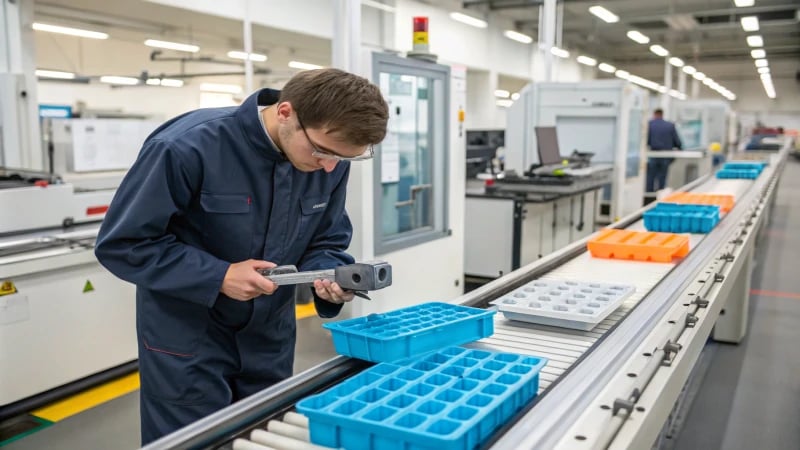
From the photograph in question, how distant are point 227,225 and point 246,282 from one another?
0.58ft

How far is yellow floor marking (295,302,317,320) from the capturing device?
14.3 ft

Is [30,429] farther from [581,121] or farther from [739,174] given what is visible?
[739,174]

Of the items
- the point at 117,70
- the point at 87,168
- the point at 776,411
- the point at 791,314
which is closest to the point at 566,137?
the point at 791,314

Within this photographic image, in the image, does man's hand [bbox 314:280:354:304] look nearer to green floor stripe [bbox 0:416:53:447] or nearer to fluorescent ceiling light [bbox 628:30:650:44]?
green floor stripe [bbox 0:416:53:447]

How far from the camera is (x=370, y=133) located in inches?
51.7

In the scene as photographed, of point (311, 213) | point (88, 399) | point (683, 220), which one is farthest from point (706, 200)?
point (88, 399)

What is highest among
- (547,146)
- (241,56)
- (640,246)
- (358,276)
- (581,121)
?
(241,56)

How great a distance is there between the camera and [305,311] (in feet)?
14.7

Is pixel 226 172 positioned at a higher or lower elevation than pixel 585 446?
higher

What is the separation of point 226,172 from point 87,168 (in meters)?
3.25

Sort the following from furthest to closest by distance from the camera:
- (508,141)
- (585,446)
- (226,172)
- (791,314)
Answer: (508,141) < (791,314) < (226,172) < (585,446)

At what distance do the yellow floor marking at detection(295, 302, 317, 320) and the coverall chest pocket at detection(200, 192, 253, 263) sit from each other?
9.26ft

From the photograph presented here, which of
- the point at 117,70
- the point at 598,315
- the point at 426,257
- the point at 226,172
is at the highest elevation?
the point at 117,70

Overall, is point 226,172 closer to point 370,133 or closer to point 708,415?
point 370,133
